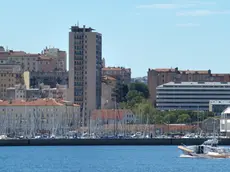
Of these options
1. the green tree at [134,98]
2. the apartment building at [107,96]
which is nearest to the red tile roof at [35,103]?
the apartment building at [107,96]

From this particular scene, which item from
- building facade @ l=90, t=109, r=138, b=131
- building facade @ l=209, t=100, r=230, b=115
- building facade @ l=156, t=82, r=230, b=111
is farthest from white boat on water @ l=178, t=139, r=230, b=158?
building facade @ l=156, t=82, r=230, b=111

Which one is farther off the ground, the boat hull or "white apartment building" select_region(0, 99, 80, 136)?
"white apartment building" select_region(0, 99, 80, 136)

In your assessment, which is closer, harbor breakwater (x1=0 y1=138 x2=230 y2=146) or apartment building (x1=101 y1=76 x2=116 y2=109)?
harbor breakwater (x1=0 y1=138 x2=230 y2=146)

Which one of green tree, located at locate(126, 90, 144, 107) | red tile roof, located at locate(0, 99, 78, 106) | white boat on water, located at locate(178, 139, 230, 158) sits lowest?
white boat on water, located at locate(178, 139, 230, 158)

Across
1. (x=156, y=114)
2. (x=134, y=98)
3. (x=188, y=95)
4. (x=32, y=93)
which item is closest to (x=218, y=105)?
(x=188, y=95)

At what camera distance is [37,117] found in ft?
526

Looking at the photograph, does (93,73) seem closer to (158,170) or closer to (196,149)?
(196,149)

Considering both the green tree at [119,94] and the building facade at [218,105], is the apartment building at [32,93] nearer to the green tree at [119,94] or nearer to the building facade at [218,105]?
the green tree at [119,94]

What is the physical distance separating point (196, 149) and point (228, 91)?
9318cm

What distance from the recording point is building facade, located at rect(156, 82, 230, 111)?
197625 millimetres

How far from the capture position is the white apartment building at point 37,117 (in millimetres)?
154625

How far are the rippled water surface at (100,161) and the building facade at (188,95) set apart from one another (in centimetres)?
6748

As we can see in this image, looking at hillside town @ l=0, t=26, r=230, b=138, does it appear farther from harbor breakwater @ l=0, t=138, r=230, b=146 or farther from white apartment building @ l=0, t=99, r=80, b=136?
harbor breakwater @ l=0, t=138, r=230, b=146

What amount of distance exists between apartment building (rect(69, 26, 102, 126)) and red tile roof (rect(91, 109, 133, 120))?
2.92m
